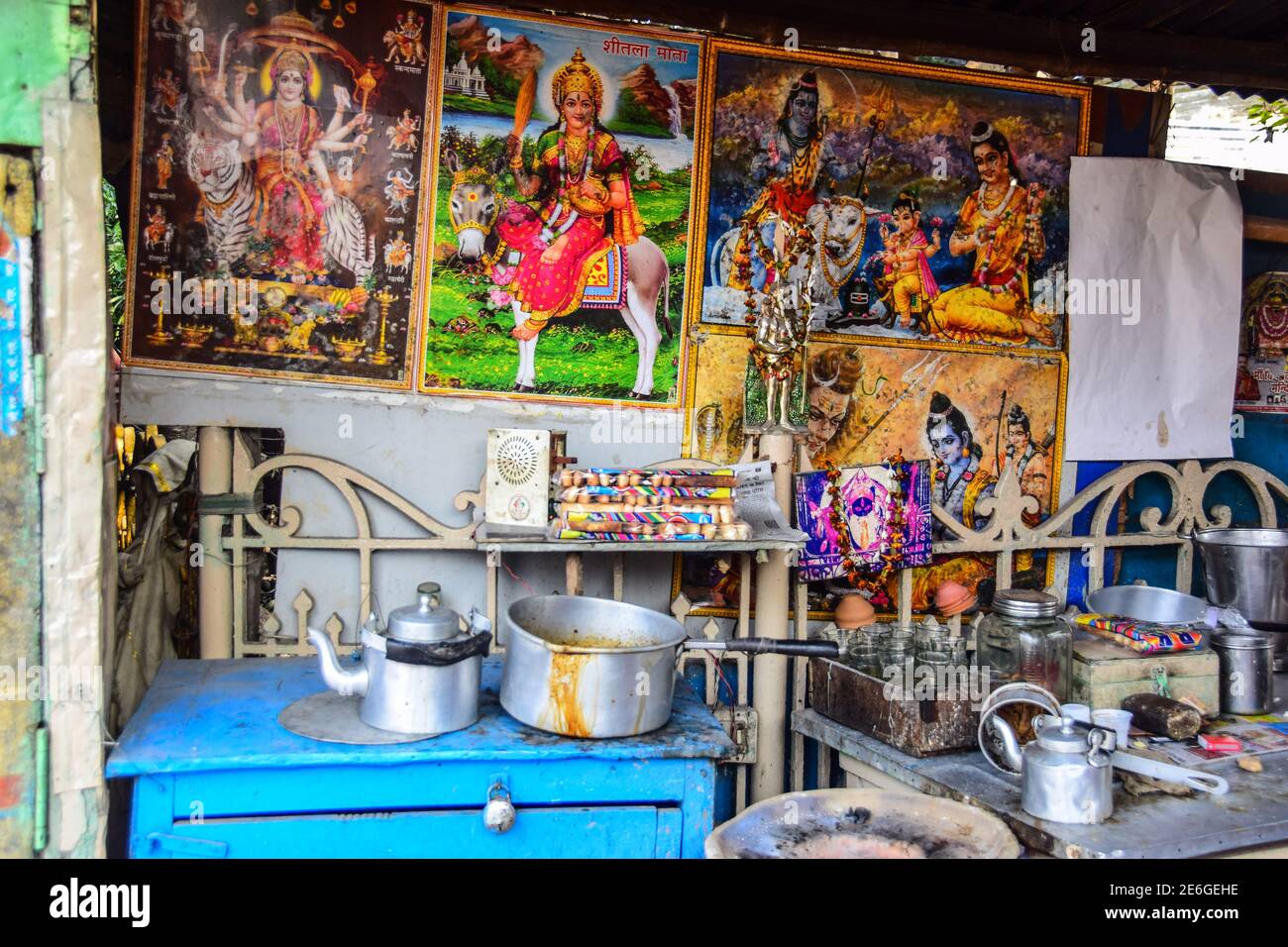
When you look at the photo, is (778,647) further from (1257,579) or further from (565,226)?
(1257,579)

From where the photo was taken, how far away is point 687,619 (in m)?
4.07

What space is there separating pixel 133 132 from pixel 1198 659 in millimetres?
4105

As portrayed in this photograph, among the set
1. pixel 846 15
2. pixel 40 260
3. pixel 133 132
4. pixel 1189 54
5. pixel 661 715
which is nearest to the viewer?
pixel 40 260

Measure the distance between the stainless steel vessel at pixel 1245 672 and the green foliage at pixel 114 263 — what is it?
394cm

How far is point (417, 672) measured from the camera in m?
2.71

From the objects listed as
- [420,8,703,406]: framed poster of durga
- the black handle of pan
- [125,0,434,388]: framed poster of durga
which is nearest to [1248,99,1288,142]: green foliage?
[420,8,703,406]: framed poster of durga

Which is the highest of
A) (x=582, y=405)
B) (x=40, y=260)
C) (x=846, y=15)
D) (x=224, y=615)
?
(x=846, y=15)

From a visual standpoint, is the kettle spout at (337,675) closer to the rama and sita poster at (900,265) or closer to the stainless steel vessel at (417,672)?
the stainless steel vessel at (417,672)

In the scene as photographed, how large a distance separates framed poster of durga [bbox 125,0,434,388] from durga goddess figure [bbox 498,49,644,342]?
0.40m

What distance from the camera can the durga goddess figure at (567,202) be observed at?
12.5 feet

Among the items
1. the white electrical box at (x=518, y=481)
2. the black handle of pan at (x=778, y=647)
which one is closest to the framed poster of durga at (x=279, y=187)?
the white electrical box at (x=518, y=481)

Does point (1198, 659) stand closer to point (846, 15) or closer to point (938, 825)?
point (938, 825)

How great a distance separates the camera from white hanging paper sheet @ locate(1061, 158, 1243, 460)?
175 inches

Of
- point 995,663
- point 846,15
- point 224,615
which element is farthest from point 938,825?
point 846,15
